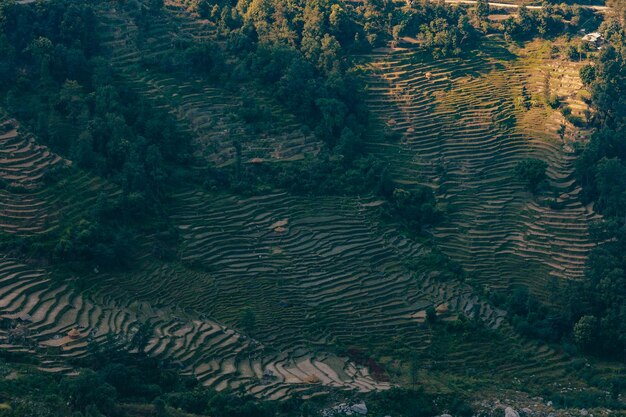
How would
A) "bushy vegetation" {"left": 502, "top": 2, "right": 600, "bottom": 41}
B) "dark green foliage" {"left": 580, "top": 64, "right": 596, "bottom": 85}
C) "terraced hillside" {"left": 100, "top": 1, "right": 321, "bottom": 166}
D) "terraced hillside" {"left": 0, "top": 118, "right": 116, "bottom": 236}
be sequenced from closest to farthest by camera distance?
"terraced hillside" {"left": 0, "top": 118, "right": 116, "bottom": 236}
"terraced hillside" {"left": 100, "top": 1, "right": 321, "bottom": 166}
"dark green foliage" {"left": 580, "top": 64, "right": 596, "bottom": 85}
"bushy vegetation" {"left": 502, "top": 2, "right": 600, "bottom": 41}

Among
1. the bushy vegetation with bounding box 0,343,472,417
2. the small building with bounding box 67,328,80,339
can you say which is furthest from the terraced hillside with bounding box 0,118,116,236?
the bushy vegetation with bounding box 0,343,472,417

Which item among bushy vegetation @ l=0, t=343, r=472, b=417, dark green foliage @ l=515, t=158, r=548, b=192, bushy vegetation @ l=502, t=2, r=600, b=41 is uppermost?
bushy vegetation @ l=502, t=2, r=600, b=41

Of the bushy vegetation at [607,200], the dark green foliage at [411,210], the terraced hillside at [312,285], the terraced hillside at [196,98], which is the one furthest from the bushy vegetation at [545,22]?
the terraced hillside at [312,285]

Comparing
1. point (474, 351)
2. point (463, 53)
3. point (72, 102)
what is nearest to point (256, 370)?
point (474, 351)

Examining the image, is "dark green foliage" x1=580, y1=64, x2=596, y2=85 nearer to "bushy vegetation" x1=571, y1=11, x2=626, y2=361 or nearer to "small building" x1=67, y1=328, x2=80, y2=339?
"bushy vegetation" x1=571, y1=11, x2=626, y2=361

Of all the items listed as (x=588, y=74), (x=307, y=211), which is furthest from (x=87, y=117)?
(x=588, y=74)

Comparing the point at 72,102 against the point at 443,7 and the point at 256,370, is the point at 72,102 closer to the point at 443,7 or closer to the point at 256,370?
the point at 256,370

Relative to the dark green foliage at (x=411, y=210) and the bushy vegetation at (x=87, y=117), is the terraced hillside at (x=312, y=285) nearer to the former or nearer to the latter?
the dark green foliage at (x=411, y=210)

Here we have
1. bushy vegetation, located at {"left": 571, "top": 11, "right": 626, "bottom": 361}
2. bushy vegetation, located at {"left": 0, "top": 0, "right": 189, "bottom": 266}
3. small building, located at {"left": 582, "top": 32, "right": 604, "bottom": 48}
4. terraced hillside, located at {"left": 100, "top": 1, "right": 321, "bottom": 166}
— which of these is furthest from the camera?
small building, located at {"left": 582, "top": 32, "right": 604, "bottom": 48}
